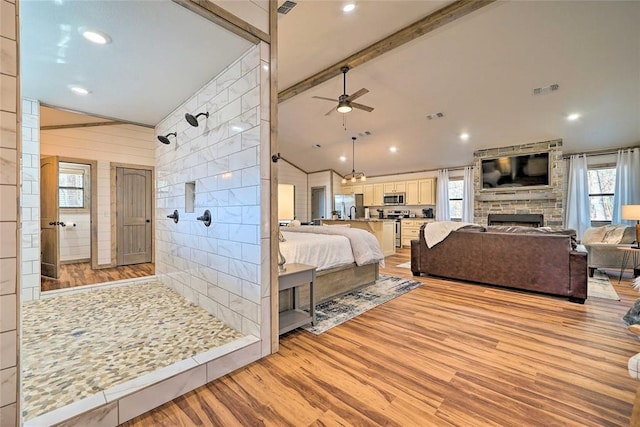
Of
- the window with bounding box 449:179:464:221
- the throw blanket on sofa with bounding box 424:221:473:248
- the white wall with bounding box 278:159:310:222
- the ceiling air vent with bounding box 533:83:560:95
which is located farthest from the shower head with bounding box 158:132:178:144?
the window with bounding box 449:179:464:221

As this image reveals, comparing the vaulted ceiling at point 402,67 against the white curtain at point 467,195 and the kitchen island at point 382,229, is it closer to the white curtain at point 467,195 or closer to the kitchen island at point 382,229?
the white curtain at point 467,195

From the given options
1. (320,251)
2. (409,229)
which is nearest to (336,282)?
(320,251)

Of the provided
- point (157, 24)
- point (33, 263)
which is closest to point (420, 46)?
point (157, 24)

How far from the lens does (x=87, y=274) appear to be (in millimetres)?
4414

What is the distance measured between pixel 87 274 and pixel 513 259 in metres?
6.51

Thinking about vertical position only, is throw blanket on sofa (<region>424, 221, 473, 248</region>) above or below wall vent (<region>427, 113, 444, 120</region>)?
below

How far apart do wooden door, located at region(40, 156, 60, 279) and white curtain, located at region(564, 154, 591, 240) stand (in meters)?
10.2

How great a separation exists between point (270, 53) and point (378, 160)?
691 centimetres

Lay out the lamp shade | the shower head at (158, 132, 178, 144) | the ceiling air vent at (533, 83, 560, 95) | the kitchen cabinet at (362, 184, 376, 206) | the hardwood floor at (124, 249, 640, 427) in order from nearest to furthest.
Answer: the hardwood floor at (124, 249, 640, 427), the shower head at (158, 132, 178, 144), the lamp shade, the ceiling air vent at (533, 83, 560, 95), the kitchen cabinet at (362, 184, 376, 206)

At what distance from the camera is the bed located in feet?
9.59

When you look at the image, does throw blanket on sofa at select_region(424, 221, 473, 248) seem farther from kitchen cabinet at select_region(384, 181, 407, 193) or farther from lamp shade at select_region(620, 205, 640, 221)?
kitchen cabinet at select_region(384, 181, 407, 193)

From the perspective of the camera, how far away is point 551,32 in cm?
362

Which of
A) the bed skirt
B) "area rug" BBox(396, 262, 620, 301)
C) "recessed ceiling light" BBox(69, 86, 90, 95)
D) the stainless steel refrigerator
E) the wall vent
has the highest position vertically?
the wall vent

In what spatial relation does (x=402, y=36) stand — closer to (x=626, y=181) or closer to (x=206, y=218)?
A: (x=206, y=218)
